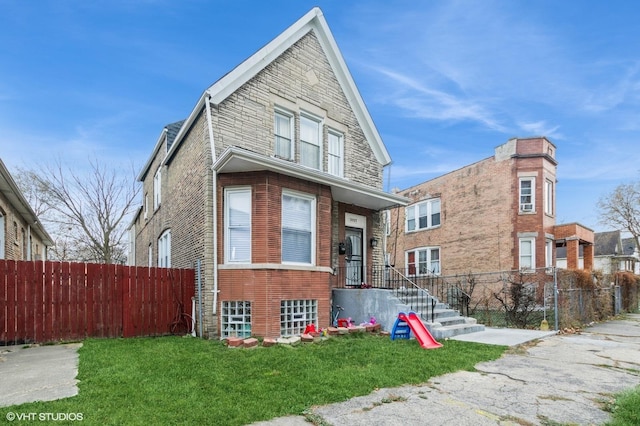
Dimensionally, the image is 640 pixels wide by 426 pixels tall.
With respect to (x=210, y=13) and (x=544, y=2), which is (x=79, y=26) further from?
(x=544, y=2)

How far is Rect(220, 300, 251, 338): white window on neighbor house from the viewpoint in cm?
913

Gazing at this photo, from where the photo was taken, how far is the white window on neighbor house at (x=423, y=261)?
22938 millimetres

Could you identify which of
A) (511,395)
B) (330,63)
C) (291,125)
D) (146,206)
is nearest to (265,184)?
(291,125)

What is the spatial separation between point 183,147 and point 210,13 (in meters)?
4.28

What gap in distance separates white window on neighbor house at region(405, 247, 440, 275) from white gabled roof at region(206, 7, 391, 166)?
425 inches

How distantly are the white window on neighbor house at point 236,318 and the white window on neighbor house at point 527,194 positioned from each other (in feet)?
51.3

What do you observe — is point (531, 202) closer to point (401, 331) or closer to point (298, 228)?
point (401, 331)

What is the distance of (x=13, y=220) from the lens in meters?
A: 15.2

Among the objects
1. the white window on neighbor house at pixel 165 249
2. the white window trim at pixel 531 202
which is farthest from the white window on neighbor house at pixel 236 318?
the white window trim at pixel 531 202

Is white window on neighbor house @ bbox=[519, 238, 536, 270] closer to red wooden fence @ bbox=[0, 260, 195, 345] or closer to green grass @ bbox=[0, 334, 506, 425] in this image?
green grass @ bbox=[0, 334, 506, 425]

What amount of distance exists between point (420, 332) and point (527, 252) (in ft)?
43.2

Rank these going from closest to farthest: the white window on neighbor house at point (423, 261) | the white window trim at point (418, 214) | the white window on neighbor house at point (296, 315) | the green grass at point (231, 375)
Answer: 1. the green grass at point (231, 375)
2. the white window on neighbor house at point (296, 315)
3. the white window on neighbor house at point (423, 261)
4. the white window trim at point (418, 214)

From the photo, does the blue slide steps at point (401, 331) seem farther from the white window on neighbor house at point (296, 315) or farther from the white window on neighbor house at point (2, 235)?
the white window on neighbor house at point (2, 235)

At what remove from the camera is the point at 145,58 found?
13.8 meters
